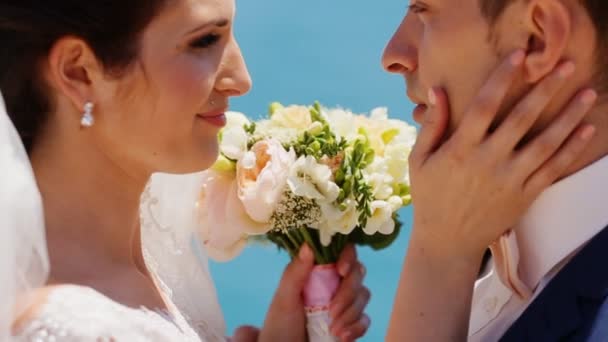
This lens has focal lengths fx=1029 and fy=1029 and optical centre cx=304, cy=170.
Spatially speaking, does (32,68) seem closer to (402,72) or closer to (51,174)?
(51,174)

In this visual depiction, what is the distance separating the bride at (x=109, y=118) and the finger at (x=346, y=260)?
2.17 ft

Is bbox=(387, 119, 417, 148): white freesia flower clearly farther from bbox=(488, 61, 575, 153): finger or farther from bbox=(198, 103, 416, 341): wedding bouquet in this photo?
bbox=(488, 61, 575, 153): finger

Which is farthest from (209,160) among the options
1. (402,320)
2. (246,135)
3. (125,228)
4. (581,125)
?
(581,125)

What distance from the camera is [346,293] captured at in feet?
11.9

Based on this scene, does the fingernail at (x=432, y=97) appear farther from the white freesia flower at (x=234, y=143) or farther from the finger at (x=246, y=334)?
the finger at (x=246, y=334)

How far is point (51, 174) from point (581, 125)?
1.50m

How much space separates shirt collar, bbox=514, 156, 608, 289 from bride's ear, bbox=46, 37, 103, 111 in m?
1.26

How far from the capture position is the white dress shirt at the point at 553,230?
7.72 feet

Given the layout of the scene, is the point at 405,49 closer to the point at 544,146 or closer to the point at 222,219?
the point at 544,146

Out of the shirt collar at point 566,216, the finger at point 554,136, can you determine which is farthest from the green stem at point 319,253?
the finger at point 554,136

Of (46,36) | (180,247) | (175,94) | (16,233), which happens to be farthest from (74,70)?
(180,247)

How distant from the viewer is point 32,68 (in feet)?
9.49

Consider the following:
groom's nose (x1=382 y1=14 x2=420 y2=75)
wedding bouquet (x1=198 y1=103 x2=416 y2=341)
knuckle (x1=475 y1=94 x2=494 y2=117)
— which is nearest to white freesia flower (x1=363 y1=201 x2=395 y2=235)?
wedding bouquet (x1=198 y1=103 x2=416 y2=341)

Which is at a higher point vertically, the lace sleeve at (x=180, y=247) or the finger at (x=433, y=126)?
the finger at (x=433, y=126)
